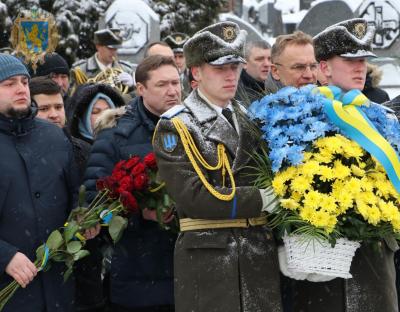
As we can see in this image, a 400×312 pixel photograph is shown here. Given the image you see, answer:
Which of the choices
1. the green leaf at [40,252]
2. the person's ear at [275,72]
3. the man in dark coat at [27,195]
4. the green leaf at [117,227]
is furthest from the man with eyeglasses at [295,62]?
the green leaf at [40,252]

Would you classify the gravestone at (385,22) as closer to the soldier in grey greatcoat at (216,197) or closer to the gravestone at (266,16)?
the soldier in grey greatcoat at (216,197)

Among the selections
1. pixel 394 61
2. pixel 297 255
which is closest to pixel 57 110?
pixel 297 255

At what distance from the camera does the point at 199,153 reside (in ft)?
13.2

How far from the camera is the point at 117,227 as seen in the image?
4512 mm

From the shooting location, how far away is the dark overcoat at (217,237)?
3932 millimetres

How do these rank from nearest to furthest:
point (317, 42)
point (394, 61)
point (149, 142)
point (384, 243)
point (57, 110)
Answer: point (384, 243) → point (317, 42) → point (149, 142) → point (57, 110) → point (394, 61)

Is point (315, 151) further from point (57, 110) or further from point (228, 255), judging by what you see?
point (57, 110)

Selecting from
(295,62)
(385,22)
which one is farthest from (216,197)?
(385,22)

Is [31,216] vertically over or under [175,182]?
under

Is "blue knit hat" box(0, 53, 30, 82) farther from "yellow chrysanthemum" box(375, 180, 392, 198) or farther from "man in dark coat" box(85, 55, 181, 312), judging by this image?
"yellow chrysanthemum" box(375, 180, 392, 198)

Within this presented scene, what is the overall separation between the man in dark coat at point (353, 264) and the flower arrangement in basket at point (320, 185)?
153 mm

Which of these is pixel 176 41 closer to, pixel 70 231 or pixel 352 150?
pixel 70 231

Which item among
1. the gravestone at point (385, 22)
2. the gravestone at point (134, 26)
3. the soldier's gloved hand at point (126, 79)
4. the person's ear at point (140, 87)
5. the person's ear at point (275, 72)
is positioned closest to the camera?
the person's ear at point (140, 87)

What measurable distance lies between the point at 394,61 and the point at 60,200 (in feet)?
28.9
